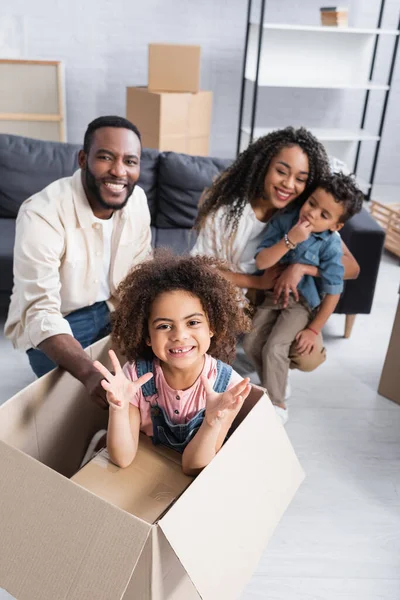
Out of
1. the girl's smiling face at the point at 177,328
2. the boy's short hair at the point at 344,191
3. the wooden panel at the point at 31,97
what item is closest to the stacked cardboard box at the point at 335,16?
the wooden panel at the point at 31,97

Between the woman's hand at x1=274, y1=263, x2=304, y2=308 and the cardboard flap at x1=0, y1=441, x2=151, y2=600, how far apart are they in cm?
115

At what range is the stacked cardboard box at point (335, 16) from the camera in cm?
381

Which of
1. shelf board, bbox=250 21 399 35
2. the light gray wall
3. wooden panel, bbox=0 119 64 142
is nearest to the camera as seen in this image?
shelf board, bbox=250 21 399 35

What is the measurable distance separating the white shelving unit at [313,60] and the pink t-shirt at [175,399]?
2921mm

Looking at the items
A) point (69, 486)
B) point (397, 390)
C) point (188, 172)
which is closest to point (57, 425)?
point (69, 486)

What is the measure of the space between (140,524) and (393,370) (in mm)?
1554

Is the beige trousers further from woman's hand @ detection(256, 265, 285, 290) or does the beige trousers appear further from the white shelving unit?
the white shelving unit

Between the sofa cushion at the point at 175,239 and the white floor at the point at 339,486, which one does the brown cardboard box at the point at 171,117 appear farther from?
the white floor at the point at 339,486

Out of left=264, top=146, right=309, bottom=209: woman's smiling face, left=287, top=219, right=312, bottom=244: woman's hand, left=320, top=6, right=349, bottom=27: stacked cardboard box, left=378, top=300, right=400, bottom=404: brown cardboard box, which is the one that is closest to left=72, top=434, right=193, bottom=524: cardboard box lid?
left=287, top=219, right=312, bottom=244: woman's hand

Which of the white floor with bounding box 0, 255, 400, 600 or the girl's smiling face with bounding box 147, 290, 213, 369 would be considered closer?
the girl's smiling face with bounding box 147, 290, 213, 369

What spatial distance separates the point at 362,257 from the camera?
7.82 feet

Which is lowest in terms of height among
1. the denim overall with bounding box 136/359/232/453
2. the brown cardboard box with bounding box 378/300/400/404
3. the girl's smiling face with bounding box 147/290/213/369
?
the brown cardboard box with bounding box 378/300/400/404

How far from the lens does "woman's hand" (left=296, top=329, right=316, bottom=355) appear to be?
1.89 m

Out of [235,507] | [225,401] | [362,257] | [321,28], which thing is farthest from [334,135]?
[235,507]
